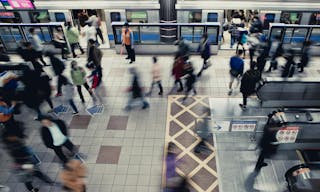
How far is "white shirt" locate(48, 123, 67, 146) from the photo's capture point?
695 cm

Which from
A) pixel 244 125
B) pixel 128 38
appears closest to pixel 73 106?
pixel 128 38

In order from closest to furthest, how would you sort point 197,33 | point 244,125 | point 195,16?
point 244,125 < point 197,33 < point 195,16

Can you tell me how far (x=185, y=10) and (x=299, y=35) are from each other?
5.46 meters

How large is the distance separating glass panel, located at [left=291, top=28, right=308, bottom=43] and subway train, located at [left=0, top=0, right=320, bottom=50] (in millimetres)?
1622

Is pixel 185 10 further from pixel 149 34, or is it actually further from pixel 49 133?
pixel 49 133

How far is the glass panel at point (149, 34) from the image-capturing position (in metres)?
13.2

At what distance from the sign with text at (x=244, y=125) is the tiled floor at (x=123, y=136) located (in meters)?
1.25

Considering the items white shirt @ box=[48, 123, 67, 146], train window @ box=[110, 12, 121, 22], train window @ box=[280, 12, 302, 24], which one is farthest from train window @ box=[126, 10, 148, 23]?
white shirt @ box=[48, 123, 67, 146]

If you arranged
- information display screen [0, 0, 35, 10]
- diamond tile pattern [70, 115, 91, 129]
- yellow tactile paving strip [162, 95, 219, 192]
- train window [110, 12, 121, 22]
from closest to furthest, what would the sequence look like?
yellow tactile paving strip [162, 95, 219, 192] → diamond tile pattern [70, 115, 91, 129] → information display screen [0, 0, 35, 10] → train window [110, 12, 121, 22]

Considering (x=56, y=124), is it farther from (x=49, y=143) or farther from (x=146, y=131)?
(x=146, y=131)

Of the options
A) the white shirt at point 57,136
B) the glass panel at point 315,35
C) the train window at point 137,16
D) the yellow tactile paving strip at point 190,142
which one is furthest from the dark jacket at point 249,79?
the train window at point 137,16

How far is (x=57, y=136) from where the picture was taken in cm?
707

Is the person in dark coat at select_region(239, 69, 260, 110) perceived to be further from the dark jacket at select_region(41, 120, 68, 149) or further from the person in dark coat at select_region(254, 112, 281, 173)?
the dark jacket at select_region(41, 120, 68, 149)

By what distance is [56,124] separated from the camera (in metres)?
6.96
